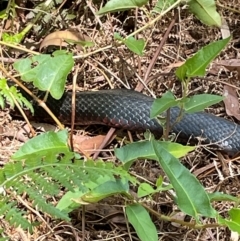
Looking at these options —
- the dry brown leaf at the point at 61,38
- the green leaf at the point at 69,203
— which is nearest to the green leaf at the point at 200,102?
the green leaf at the point at 69,203

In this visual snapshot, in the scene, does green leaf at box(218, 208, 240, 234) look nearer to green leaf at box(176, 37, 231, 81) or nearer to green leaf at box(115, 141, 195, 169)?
green leaf at box(115, 141, 195, 169)

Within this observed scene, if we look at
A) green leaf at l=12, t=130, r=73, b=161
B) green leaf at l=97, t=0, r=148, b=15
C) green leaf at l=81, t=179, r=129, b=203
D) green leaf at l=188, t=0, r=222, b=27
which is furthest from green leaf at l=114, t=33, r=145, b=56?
green leaf at l=81, t=179, r=129, b=203

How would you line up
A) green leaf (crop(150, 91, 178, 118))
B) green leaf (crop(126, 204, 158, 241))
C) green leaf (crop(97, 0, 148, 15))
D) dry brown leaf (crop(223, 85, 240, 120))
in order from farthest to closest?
dry brown leaf (crop(223, 85, 240, 120)) < green leaf (crop(97, 0, 148, 15)) < green leaf (crop(150, 91, 178, 118)) < green leaf (crop(126, 204, 158, 241))

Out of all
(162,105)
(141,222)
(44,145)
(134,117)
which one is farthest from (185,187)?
(134,117)

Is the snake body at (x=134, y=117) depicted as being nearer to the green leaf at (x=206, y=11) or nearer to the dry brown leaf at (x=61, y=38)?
the dry brown leaf at (x=61, y=38)

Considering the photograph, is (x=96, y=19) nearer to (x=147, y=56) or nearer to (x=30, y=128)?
(x=147, y=56)

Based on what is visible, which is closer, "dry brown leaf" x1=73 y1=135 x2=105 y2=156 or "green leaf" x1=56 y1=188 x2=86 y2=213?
"green leaf" x1=56 y1=188 x2=86 y2=213
